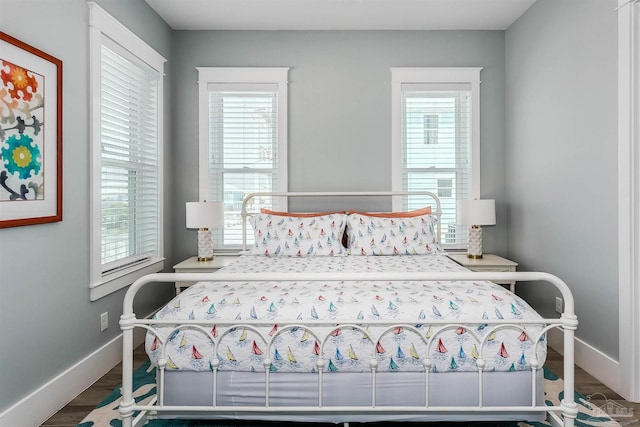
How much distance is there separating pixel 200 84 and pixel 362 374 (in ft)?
10.4

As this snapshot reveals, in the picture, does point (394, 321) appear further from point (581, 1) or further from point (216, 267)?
point (581, 1)

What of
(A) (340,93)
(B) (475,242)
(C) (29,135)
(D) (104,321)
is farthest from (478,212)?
(C) (29,135)

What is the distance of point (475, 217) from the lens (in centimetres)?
347

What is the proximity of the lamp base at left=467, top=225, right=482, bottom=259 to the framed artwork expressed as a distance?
3.13m

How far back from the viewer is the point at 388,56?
3.84m

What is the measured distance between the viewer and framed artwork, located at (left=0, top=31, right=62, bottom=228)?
1839 mm

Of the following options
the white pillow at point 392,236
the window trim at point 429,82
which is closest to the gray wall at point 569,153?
the window trim at point 429,82

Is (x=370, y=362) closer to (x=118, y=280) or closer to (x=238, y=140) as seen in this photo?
(x=118, y=280)

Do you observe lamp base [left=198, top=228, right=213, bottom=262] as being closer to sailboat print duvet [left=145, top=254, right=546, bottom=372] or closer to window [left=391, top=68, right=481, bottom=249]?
sailboat print duvet [left=145, top=254, right=546, bottom=372]

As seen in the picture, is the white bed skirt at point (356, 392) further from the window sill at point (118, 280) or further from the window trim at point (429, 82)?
the window trim at point (429, 82)

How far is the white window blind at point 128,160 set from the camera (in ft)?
9.02

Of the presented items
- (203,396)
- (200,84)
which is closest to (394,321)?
(203,396)

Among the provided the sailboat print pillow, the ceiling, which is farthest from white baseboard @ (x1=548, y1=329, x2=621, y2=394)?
the ceiling

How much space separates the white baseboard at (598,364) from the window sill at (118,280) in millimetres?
3245
